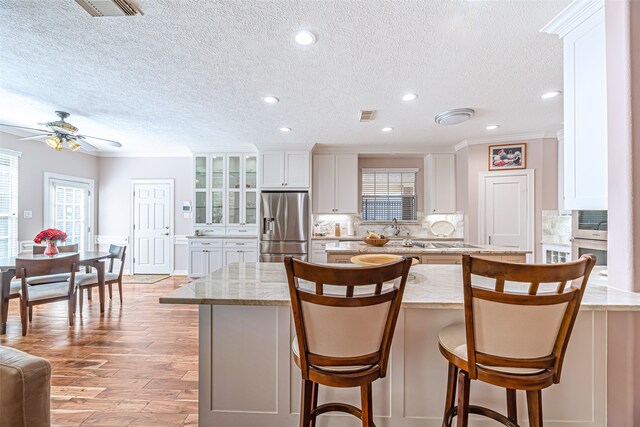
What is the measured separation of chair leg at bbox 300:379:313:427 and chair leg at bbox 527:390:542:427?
86 cm

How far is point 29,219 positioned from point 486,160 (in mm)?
7304

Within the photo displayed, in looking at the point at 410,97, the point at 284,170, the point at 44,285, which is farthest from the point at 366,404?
the point at 284,170

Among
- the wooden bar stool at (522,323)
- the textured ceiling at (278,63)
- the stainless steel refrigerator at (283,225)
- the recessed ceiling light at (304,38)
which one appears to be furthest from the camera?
the stainless steel refrigerator at (283,225)

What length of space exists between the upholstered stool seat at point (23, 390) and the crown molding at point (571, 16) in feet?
9.86

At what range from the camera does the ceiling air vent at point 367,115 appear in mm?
3497

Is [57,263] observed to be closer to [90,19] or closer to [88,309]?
[88,309]

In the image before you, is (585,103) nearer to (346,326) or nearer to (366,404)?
(346,326)

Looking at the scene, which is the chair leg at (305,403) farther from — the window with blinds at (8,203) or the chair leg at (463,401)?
the window with blinds at (8,203)

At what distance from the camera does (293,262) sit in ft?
3.47

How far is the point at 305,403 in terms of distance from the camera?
1.22 meters

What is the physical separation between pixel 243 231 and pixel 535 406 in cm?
498

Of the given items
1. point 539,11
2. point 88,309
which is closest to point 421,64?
point 539,11

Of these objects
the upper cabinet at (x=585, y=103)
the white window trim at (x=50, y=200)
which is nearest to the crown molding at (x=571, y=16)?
the upper cabinet at (x=585, y=103)

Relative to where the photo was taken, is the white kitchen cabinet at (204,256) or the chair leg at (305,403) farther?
the white kitchen cabinet at (204,256)
